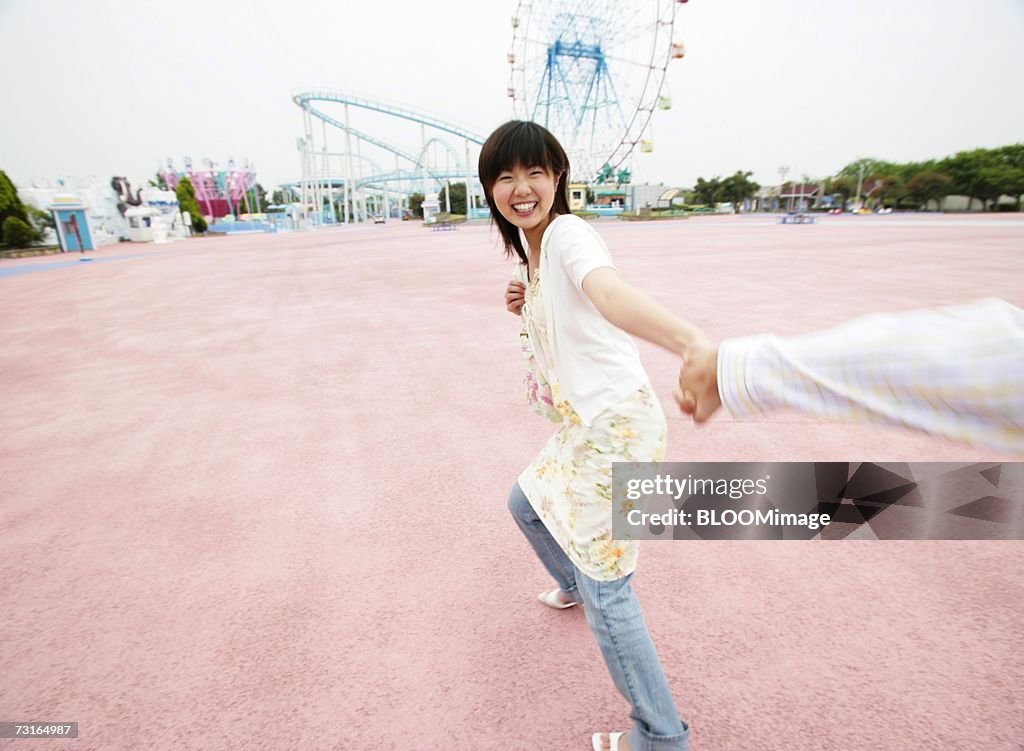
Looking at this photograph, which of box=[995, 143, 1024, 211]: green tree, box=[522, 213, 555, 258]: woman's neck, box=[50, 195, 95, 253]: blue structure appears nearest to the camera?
box=[522, 213, 555, 258]: woman's neck

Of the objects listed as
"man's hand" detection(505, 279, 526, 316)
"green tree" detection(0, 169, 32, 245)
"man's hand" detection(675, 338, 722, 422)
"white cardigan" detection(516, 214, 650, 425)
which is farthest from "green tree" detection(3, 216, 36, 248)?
"man's hand" detection(675, 338, 722, 422)

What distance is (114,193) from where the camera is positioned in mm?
30328

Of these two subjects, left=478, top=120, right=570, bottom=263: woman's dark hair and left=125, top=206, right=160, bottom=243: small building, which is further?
left=125, top=206, right=160, bottom=243: small building

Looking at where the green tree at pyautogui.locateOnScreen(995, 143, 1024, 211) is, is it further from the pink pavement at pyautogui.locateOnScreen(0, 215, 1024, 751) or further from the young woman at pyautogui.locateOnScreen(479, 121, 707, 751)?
the young woman at pyautogui.locateOnScreen(479, 121, 707, 751)

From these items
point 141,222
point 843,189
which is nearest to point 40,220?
point 141,222

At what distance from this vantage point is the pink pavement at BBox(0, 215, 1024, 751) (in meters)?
1.53

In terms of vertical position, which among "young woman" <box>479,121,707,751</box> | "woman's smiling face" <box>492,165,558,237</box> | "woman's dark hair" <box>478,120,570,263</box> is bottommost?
"young woman" <box>479,121,707,751</box>

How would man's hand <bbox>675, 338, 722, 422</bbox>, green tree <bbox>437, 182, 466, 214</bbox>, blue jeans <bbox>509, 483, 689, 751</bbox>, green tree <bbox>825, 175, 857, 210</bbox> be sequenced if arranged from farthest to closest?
1. green tree <bbox>437, 182, 466, 214</bbox>
2. green tree <bbox>825, 175, 857, 210</bbox>
3. blue jeans <bbox>509, 483, 689, 751</bbox>
4. man's hand <bbox>675, 338, 722, 422</bbox>

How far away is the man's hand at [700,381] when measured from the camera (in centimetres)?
88

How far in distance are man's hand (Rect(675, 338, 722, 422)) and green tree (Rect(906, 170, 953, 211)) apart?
53043mm

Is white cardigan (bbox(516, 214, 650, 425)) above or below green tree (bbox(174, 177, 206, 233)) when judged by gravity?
below

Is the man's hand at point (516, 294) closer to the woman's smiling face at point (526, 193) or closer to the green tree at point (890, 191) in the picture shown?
the woman's smiling face at point (526, 193)

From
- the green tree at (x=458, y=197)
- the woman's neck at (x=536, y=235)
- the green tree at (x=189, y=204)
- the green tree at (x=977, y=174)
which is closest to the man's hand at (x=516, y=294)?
the woman's neck at (x=536, y=235)

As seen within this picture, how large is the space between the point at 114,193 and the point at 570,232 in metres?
38.2
